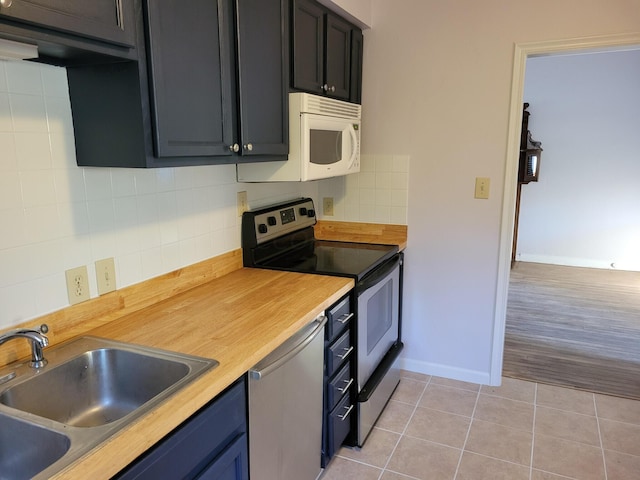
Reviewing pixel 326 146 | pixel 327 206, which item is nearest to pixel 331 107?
pixel 326 146

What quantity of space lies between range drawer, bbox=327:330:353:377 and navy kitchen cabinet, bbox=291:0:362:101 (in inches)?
45.0

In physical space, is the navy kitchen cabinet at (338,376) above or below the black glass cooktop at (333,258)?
below

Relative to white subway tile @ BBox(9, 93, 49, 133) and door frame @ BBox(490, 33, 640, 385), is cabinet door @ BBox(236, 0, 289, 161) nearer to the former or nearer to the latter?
white subway tile @ BBox(9, 93, 49, 133)

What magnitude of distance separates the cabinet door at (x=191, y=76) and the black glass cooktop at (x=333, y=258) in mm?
779

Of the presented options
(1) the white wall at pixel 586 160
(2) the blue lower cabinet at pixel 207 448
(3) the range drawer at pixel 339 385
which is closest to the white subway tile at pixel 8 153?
(2) the blue lower cabinet at pixel 207 448

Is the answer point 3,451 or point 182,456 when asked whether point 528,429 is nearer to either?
point 182,456

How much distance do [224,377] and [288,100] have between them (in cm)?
130

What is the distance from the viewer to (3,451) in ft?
3.63

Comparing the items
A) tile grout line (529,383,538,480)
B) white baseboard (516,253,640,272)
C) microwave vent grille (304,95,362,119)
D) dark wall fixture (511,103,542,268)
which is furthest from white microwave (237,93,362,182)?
white baseboard (516,253,640,272)

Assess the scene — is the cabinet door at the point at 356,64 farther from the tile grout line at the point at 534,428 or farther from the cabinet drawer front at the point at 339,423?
the tile grout line at the point at 534,428

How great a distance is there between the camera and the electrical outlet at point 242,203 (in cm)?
234

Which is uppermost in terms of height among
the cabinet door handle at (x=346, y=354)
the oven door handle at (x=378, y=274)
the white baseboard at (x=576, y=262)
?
the oven door handle at (x=378, y=274)

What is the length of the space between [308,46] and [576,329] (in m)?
3.09

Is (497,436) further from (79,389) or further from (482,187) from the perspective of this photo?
(79,389)
